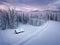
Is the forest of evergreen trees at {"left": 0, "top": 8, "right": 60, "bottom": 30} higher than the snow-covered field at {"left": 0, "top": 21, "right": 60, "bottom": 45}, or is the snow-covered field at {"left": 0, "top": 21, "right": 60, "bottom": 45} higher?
the forest of evergreen trees at {"left": 0, "top": 8, "right": 60, "bottom": 30}

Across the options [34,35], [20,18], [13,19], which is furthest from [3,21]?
[34,35]

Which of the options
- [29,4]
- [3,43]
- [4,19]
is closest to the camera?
[3,43]

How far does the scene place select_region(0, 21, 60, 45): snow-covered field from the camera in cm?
141

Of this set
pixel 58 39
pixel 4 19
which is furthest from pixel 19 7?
pixel 58 39

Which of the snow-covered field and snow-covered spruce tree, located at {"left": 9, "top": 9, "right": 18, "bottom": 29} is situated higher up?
snow-covered spruce tree, located at {"left": 9, "top": 9, "right": 18, "bottom": 29}

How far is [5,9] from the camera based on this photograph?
4.91ft

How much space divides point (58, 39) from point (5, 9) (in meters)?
0.88

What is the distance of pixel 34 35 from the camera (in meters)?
1.52

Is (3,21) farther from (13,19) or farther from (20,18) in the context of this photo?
(20,18)

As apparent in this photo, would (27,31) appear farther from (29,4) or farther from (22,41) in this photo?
(29,4)

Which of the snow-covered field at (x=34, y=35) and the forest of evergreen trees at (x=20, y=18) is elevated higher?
the forest of evergreen trees at (x=20, y=18)

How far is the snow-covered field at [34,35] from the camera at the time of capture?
141 cm

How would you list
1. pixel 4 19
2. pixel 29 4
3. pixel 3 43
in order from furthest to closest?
pixel 29 4, pixel 4 19, pixel 3 43

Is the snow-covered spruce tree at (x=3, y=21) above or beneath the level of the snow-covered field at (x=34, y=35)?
above
